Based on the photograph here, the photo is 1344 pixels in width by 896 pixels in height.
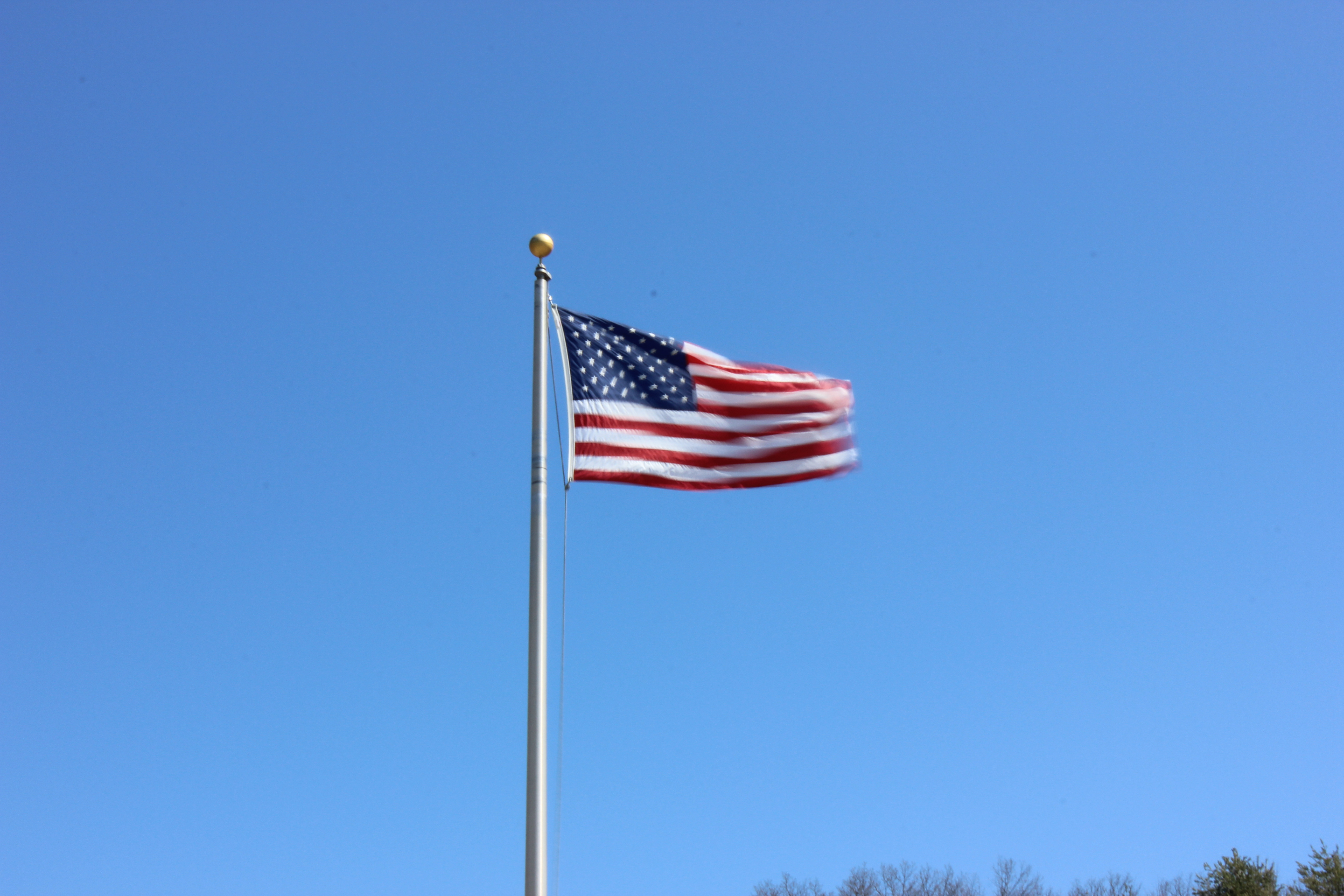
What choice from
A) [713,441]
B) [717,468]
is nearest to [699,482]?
[717,468]

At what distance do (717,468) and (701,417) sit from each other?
609 mm

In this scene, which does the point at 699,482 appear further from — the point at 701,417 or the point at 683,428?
the point at 701,417

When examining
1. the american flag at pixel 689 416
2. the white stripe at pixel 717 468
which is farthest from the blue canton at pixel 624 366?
the white stripe at pixel 717 468

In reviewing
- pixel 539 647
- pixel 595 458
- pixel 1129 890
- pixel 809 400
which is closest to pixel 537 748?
pixel 539 647

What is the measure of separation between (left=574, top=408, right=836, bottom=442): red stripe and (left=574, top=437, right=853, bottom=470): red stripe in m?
0.19

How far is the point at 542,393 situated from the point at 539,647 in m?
2.61

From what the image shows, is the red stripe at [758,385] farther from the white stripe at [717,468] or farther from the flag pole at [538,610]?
the flag pole at [538,610]

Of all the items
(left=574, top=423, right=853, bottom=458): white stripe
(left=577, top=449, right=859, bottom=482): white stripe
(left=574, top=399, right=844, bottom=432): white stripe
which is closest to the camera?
(left=577, top=449, right=859, bottom=482): white stripe

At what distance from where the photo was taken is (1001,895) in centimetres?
7481

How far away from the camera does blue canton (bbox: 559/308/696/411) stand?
12898 mm

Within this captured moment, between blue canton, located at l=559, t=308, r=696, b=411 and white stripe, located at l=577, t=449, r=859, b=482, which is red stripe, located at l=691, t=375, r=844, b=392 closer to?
blue canton, located at l=559, t=308, r=696, b=411

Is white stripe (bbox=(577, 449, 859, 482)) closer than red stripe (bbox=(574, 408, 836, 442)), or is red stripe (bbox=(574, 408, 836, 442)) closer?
white stripe (bbox=(577, 449, 859, 482))

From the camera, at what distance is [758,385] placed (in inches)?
557

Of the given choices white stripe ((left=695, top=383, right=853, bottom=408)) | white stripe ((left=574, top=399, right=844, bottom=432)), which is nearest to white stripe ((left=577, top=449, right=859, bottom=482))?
white stripe ((left=574, top=399, right=844, bottom=432))
